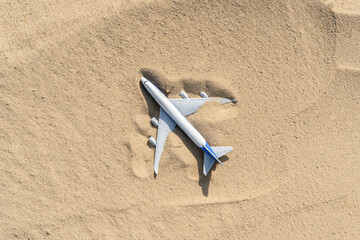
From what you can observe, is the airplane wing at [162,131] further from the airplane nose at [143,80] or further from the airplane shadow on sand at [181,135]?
the airplane nose at [143,80]

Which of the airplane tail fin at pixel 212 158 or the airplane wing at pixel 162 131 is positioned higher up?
the airplane wing at pixel 162 131

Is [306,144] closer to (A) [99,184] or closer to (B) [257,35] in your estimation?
(B) [257,35]

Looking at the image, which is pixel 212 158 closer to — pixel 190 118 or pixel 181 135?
pixel 181 135

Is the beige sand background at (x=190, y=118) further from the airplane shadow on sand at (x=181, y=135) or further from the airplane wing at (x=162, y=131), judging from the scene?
the airplane wing at (x=162, y=131)

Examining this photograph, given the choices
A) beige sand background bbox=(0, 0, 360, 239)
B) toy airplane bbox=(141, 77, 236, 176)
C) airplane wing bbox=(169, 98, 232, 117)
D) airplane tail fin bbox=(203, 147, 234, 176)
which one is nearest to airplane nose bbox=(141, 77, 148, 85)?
toy airplane bbox=(141, 77, 236, 176)

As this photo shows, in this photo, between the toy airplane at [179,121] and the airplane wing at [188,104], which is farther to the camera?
the airplane wing at [188,104]

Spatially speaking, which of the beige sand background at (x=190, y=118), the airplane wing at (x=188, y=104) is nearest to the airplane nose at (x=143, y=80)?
the beige sand background at (x=190, y=118)

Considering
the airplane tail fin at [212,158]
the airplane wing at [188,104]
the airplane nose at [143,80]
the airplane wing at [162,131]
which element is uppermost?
the airplane nose at [143,80]
